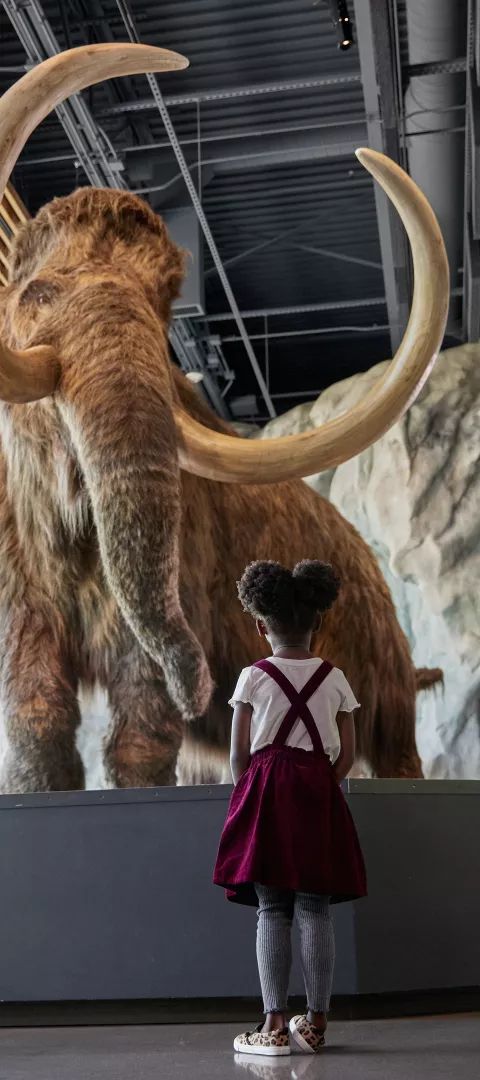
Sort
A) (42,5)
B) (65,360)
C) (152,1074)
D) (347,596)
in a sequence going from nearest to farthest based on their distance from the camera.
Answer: (152,1074), (65,360), (347,596), (42,5)

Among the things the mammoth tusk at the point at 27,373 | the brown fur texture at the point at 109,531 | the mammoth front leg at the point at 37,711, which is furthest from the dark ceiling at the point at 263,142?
the mammoth front leg at the point at 37,711

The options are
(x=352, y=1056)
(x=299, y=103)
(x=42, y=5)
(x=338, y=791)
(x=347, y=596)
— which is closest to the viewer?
(x=352, y=1056)

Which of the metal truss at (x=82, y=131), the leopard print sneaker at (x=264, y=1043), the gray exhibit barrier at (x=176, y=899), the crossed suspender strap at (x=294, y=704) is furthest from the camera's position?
the metal truss at (x=82, y=131)

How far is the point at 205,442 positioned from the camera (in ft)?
11.6

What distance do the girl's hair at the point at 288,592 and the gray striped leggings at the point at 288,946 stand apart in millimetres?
483

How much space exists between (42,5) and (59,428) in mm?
3057

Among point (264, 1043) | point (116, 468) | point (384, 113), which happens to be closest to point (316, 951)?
point (264, 1043)

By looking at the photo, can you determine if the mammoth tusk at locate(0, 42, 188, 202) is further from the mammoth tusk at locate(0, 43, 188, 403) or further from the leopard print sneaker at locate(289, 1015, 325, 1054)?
the leopard print sneaker at locate(289, 1015, 325, 1054)

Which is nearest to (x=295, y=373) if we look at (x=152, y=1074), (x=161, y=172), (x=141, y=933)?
(x=161, y=172)

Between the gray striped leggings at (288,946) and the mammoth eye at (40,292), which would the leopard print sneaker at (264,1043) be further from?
the mammoth eye at (40,292)

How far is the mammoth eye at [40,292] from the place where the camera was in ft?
11.4

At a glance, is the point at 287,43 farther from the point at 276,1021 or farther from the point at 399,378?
the point at 276,1021

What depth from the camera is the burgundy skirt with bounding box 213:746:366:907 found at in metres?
2.32

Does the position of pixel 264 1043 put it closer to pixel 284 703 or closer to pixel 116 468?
pixel 284 703
